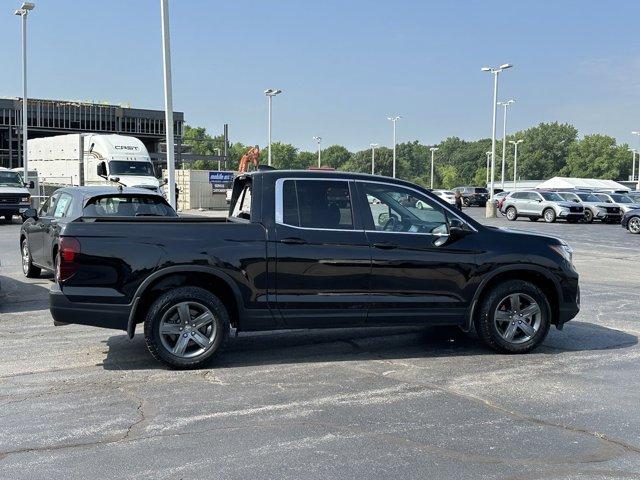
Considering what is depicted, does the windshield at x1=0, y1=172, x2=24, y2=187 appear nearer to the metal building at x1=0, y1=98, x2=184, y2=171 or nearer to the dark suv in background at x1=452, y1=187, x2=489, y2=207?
the dark suv in background at x1=452, y1=187, x2=489, y2=207

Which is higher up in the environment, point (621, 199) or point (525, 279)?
point (621, 199)

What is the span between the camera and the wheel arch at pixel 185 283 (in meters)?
6.31

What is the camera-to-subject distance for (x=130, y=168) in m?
32.9

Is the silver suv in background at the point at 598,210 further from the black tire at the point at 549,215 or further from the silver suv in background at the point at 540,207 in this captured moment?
the black tire at the point at 549,215

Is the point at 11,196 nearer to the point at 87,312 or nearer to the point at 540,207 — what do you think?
the point at 87,312

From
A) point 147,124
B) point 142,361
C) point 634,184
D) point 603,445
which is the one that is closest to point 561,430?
point 603,445

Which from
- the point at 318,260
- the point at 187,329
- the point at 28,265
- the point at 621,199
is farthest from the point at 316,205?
the point at 621,199

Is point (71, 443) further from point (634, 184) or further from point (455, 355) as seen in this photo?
point (634, 184)

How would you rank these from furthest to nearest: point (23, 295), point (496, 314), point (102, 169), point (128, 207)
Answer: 1. point (102, 169)
2. point (128, 207)
3. point (23, 295)
4. point (496, 314)

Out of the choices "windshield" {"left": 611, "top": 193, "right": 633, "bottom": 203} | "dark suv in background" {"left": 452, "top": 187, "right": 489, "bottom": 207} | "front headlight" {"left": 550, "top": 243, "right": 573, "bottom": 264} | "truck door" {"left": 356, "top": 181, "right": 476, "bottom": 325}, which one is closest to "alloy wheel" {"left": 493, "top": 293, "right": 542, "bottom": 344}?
"truck door" {"left": 356, "top": 181, "right": 476, "bottom": 325}

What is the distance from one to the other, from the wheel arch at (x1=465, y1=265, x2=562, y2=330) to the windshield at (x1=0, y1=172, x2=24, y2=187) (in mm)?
24779

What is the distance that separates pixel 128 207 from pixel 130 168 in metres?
22.8

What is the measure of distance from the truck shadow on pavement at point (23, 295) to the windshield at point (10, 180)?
54.7ft

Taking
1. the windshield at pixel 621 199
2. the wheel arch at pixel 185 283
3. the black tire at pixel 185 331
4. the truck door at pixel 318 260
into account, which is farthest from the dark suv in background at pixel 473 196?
the black tire at pixel 185 331
